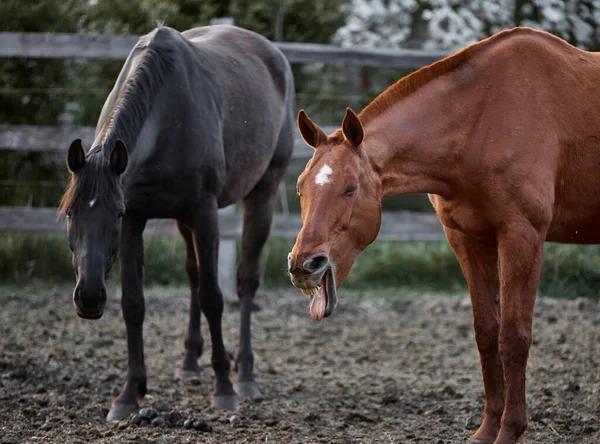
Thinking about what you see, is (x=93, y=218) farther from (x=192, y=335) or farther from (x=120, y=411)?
(x=192, y=335)

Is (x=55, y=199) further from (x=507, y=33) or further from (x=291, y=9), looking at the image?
(x=507, y=33)

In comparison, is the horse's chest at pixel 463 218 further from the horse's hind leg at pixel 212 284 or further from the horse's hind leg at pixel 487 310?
the horse's hind leg at pixel 212 284

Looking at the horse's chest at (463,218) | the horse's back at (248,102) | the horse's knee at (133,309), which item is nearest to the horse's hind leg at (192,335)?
the horse's back at (248,102)

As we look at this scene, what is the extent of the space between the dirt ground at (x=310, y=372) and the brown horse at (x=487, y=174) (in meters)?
0.59

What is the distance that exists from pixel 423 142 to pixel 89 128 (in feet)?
14.8

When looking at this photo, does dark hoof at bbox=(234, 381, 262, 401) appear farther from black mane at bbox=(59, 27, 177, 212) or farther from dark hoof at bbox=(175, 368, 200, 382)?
black mane at bbox=(59, 27, 177, 212)

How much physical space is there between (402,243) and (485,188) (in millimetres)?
5561

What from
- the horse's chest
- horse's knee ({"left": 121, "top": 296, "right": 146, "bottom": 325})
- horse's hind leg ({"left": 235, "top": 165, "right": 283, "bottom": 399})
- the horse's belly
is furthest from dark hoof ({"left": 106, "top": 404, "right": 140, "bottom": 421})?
the horse's belly

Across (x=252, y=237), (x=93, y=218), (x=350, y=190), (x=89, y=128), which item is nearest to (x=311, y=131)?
(x=350, y=190)

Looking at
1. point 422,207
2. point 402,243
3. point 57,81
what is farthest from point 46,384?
point 422,207

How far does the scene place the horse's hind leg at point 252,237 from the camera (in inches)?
198

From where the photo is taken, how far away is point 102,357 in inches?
206

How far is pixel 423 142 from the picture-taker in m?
3.26

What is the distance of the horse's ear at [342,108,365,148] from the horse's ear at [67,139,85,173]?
1.08 metres
